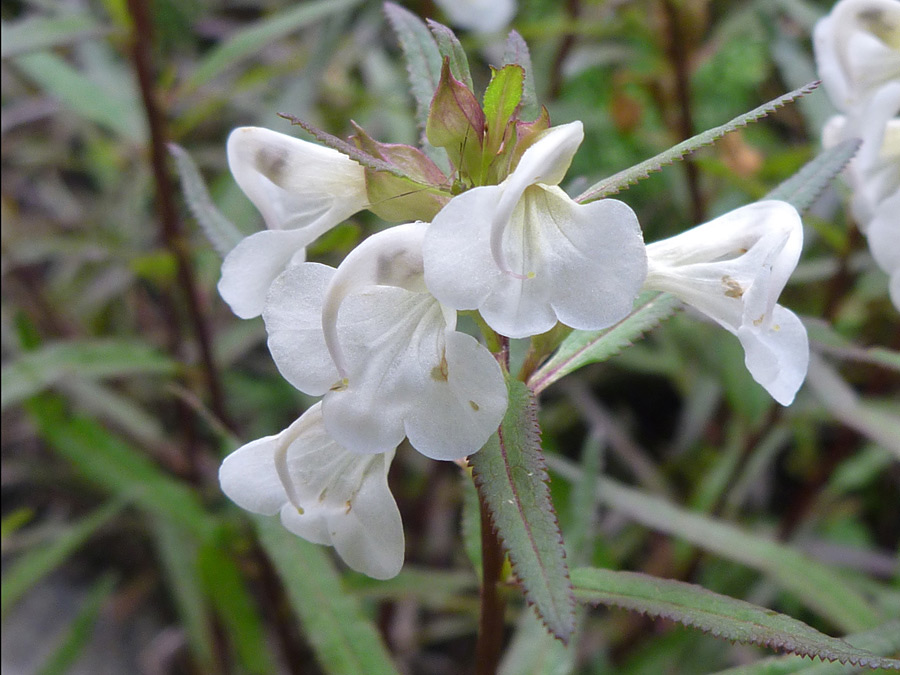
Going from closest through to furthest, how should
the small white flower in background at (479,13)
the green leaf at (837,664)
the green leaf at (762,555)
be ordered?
the green leaf at (837,664) < the green leaf at (762,555) < the small white flower in background at (479,13)

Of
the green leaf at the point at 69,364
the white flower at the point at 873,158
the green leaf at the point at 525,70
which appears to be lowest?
the green leaf at the point at 69,364

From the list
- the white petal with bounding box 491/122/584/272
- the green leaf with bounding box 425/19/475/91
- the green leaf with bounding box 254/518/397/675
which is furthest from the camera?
the green leaf with bounding box 254/518/397/675

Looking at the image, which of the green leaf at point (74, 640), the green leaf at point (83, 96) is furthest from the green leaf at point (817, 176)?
the green leaf at point (74, 640)

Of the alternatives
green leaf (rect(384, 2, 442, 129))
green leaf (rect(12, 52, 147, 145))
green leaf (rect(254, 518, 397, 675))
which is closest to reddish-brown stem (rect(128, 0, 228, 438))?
green leaf (rect(12, 52, 147, 145))

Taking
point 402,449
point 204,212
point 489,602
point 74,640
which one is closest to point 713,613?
point 489,602

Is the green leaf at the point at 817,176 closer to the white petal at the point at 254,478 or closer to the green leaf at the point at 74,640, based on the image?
the white petal at the point at 254,478

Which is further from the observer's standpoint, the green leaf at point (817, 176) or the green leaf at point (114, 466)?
the green leaf at point (114, 466)

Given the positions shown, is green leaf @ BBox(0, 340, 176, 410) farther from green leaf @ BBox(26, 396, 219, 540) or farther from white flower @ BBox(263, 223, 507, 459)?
white flower @ BBox(263, 223, 507, 459)
